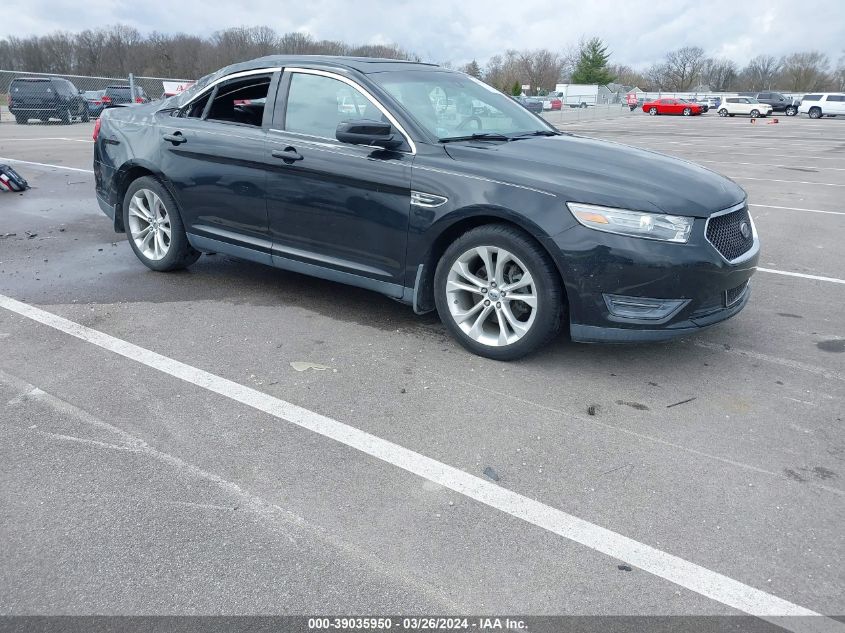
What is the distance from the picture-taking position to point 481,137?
4.95m

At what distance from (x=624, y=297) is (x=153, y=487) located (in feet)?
8.42

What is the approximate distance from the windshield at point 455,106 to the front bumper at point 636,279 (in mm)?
1281

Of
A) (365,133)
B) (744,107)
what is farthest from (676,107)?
(365,133)

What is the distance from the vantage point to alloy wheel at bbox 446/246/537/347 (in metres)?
4.38

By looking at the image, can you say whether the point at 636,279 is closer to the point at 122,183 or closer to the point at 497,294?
the point at 497,294

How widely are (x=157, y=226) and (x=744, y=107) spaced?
52045mm

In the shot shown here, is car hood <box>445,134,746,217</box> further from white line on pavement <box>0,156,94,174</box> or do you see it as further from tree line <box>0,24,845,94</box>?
tree line <box>0,24,845,94</box>

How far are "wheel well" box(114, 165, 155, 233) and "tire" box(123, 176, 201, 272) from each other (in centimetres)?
7

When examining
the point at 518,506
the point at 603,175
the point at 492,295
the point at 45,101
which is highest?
the point at 45,101

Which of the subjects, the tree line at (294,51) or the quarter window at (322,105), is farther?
the tree line at (294,51)

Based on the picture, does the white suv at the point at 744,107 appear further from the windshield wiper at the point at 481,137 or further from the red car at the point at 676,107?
the windshield wiper at the point at 481,137

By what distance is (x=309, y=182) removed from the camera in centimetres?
502

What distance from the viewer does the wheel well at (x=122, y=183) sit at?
6188 mm

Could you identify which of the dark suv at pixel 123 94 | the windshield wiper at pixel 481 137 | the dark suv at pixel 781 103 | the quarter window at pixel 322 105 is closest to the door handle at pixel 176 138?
the quarter window at pixel 322 105
